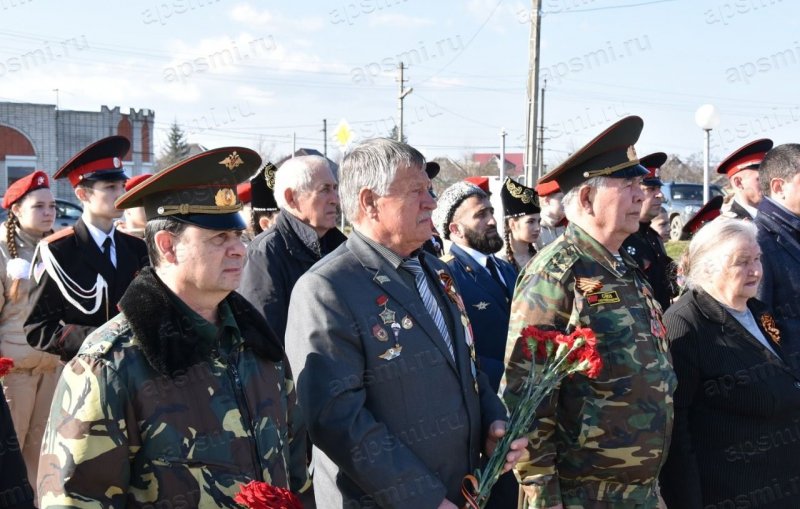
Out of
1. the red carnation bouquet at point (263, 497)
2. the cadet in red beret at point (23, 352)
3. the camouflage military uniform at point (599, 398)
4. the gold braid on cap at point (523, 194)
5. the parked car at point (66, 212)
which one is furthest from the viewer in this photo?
the parked car at point (66, 212)

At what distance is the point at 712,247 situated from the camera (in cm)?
402

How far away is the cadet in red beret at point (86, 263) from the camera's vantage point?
462cm

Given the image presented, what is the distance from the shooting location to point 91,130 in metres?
46.3

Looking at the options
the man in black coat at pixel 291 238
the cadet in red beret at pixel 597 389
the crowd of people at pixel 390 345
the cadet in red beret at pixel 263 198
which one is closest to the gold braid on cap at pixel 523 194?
the crowd of people at pixel 390 345

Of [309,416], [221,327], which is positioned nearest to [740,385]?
[309,416]

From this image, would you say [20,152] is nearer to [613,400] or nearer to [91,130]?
[91,130]

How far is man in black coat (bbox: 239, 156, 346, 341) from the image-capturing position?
4.29 meters

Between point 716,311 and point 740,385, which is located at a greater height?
point 716,311

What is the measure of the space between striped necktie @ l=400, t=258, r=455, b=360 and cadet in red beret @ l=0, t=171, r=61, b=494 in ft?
12.5

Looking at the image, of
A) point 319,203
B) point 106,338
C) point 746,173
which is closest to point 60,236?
point 319,203

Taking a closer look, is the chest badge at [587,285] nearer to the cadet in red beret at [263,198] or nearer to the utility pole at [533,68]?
the cadet in red beret at [263,198]

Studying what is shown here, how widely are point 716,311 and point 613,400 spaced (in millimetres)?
764

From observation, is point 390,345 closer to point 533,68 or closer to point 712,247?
point 712,247

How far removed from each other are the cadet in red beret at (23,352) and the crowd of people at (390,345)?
101 cm
